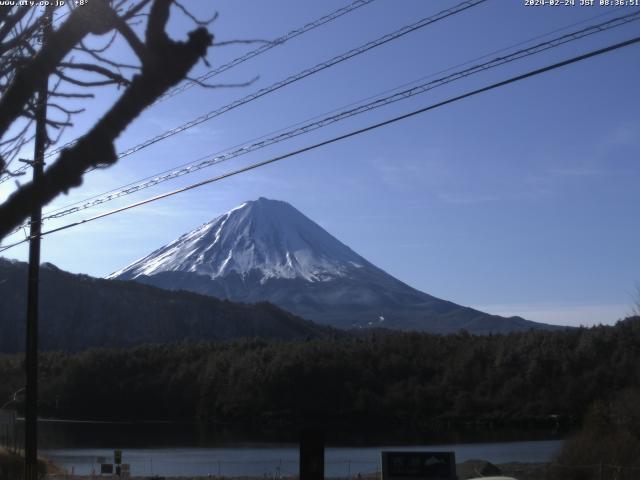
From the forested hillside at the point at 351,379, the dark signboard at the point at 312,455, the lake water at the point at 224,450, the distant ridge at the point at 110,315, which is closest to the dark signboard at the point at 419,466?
the dark signboard at the point at 312,455

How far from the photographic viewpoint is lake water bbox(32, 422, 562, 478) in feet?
131

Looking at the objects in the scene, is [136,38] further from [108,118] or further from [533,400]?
[533,400]

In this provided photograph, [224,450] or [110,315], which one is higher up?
[110,315]

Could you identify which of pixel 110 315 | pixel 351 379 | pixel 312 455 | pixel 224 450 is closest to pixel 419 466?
pixel 312 455

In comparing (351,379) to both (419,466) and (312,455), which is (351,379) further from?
(312,455)

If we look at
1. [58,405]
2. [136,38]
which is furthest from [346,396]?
[136,38]

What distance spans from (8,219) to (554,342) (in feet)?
247

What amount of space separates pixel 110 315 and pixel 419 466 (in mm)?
112882

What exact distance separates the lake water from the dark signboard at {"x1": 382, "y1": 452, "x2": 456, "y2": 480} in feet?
53.2

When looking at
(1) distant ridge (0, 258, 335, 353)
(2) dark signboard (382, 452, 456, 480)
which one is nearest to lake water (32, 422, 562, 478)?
(2) dark signboard (382, 452, 456, 480)

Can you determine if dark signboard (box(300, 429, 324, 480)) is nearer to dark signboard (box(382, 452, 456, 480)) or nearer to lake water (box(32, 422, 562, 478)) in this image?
dark signboard (box(382, 452, 456, 480))

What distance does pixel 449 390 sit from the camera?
76812mm

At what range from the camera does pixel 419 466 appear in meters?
18.3

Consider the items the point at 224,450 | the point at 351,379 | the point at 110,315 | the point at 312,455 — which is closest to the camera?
the point at 312,455
